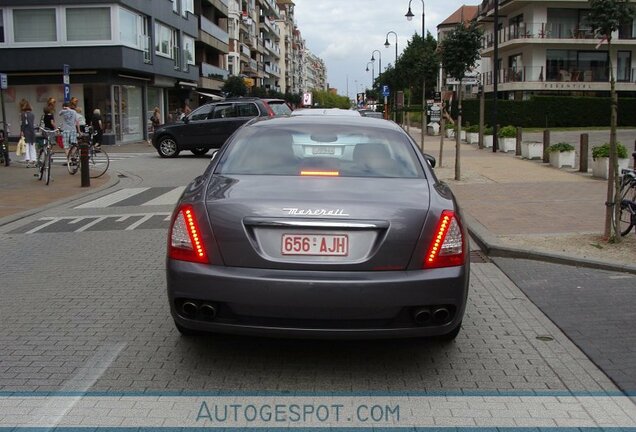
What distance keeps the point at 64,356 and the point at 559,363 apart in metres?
3.26

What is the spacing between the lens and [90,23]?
31.5 m

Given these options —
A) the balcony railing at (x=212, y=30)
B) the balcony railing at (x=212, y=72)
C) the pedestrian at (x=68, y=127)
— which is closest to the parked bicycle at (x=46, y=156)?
the pedestrian at (x=68, y=127)

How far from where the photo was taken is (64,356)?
Result: 4.62 meters

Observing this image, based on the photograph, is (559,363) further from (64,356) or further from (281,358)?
(64,356)

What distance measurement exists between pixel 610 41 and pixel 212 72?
165 ft

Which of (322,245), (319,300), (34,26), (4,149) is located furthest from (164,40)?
(319,300)

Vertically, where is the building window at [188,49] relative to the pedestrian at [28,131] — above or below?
above

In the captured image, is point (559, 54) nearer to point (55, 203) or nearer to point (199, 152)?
point (199, 152)

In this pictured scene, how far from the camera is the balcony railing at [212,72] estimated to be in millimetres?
52938

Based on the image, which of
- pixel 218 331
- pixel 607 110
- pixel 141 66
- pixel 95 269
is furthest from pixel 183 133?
pixel 607 110

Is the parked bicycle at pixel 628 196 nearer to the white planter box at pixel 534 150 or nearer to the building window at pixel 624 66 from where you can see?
the white planter box at pixel 534 150

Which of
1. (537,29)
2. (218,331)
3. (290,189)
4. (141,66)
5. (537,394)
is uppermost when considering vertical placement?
(537,29)

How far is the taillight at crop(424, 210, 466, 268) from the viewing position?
4055mm

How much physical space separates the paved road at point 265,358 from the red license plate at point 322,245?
0.82 metres
